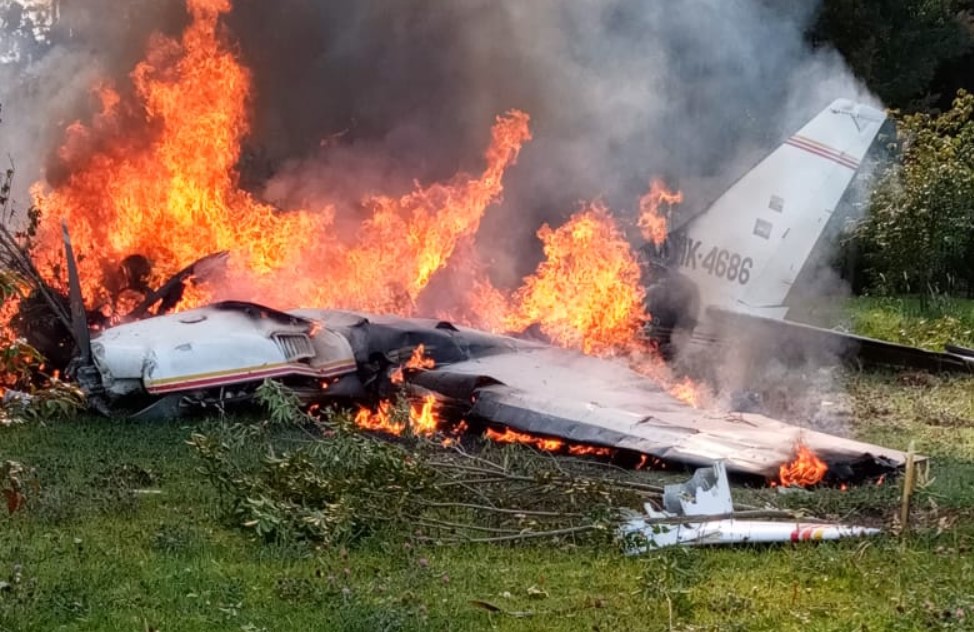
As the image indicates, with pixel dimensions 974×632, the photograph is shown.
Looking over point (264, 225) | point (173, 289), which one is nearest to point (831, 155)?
point (264, 225)

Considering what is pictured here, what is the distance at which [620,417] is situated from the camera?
877cm

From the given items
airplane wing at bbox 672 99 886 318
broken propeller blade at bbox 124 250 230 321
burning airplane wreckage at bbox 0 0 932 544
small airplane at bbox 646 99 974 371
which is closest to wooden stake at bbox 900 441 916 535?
burning airplane wreckage at bbox 0 0 932 544

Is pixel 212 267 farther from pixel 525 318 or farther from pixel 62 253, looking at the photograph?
pixel 525 318

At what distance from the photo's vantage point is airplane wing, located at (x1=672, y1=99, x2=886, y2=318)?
43.2 feet

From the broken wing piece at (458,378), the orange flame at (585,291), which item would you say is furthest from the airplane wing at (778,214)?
the broken wing piece at (458,378)

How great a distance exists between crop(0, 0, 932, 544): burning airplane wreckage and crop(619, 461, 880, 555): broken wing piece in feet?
11.0

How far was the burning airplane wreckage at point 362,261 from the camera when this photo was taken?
10227 millimetres

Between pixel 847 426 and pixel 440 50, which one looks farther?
pixel 440 50

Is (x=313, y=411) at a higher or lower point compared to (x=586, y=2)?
lower

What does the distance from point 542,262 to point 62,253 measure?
610cm

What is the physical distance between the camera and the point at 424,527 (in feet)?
21.1

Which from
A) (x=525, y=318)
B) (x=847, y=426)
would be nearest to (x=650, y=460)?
(x=847, y=426)

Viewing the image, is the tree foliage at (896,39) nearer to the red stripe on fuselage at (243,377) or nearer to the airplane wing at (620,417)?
the airplane wing at (620,417)

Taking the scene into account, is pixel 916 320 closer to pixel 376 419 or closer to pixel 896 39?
pixel 896 39
